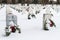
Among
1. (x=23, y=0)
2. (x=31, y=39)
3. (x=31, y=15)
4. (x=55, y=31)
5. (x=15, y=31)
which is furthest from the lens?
(x=23, y=0)

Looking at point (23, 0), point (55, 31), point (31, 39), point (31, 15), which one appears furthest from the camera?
point (23, 0)

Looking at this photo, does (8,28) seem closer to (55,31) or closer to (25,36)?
(25,36)

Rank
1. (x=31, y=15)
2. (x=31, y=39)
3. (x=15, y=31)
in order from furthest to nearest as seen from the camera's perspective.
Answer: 1. (x=31, y=15)
2. (x=15, y=31)
3. (x=31, y=39)

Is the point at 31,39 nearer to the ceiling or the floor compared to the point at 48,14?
nearer to the floor

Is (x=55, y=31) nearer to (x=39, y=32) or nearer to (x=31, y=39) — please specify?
(x=39, y=32)

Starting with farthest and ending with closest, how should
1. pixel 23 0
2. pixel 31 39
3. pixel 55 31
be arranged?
pixel 23 0 < pixel 55 31 < pixel 31 39

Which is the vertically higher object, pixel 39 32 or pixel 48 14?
pixel 48 14

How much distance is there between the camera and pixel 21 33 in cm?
366

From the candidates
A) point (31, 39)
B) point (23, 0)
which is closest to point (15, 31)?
point (31, 39)

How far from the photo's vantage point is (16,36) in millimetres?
3420

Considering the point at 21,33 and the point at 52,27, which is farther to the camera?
the point at 52,27

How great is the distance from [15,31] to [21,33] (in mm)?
131

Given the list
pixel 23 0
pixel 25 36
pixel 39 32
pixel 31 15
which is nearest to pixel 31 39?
pixel 25 36

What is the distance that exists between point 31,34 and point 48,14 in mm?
496
